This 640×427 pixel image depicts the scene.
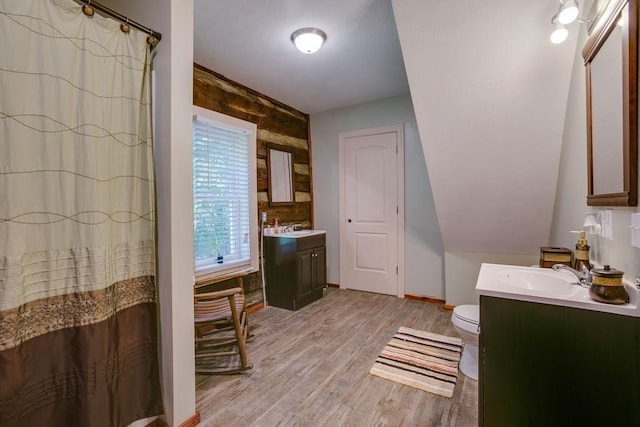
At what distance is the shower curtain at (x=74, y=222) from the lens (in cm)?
106

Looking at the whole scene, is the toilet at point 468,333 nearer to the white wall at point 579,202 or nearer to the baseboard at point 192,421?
the white wall at point 579,202

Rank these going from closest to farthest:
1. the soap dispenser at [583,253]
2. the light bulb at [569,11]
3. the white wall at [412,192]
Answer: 1. the light bulb at [569,11]
2. the soap dispenser at [583,253]
3. the white wall at [412,192]

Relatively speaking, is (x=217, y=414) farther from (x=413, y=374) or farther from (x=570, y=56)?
(x=570, y=56)

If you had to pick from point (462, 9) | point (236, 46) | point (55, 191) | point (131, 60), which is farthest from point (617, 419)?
point (236, 46)

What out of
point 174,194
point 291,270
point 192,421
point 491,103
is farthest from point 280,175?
point 192,421

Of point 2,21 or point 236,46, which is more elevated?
point 236,46

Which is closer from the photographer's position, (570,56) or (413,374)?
(570,56)

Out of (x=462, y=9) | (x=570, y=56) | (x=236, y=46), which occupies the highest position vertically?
(x=236, y=46)

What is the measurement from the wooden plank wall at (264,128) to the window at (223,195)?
0.14 metres

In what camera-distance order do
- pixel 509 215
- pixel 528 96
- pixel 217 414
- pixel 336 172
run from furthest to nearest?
pixel 336 172 < pixel 509 215 < pixel 528 96 < pixel 217 414

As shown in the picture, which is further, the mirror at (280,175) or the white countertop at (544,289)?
the mirror at (280,175)

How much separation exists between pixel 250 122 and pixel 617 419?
3.40 metres

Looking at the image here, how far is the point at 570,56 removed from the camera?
5.78 ft

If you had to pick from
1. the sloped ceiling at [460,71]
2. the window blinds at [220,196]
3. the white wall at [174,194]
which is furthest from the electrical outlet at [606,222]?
the window blinds at [220,196]
